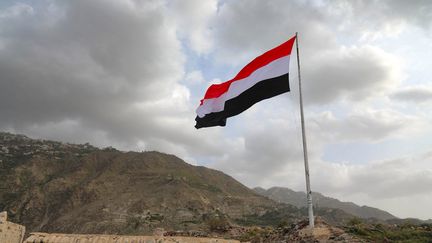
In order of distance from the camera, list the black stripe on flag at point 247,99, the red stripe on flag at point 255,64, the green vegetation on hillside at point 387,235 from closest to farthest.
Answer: the black stripe on flag at point 247,99 < the red stripe on flag at point 255,64 < the green vegetation on hillside at point 387,235

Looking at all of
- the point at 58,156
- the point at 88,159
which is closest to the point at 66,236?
the point at 88,159

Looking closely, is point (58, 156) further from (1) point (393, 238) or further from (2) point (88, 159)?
(1) point (393, 238)

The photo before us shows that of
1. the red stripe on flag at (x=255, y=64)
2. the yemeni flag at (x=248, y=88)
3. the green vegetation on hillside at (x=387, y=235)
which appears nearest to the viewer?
the yemeni flag at (x=248, y=88)

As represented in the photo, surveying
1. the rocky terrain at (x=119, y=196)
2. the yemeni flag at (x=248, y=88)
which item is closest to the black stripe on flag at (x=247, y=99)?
Answer: the yemeni flag at (x=248, y=88)

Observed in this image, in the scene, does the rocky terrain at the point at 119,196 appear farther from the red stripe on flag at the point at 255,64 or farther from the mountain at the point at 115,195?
the red stripe on flag at the point at 255,64

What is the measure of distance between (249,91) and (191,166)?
108159 millimetres

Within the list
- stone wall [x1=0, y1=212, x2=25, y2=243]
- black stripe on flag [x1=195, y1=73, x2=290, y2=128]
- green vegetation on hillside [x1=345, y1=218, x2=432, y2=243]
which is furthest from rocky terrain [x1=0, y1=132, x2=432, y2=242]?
stone wall [x1=0, y1=212, x2=25, y2=243]

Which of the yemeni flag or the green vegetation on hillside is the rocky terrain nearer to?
the green vegetation on hillside

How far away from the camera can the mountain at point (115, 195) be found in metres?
71.0

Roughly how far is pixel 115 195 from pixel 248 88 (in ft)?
243

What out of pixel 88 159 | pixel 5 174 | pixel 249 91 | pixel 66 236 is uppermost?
pixel 88 159

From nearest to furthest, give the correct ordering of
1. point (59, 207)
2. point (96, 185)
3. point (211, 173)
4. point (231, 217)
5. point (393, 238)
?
point (393, 238) → point (231, 217) → point (59, 207) → point (96, 185) → point (211, 173)

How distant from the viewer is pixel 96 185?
91062 millimetres

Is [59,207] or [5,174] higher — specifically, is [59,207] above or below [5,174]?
below
